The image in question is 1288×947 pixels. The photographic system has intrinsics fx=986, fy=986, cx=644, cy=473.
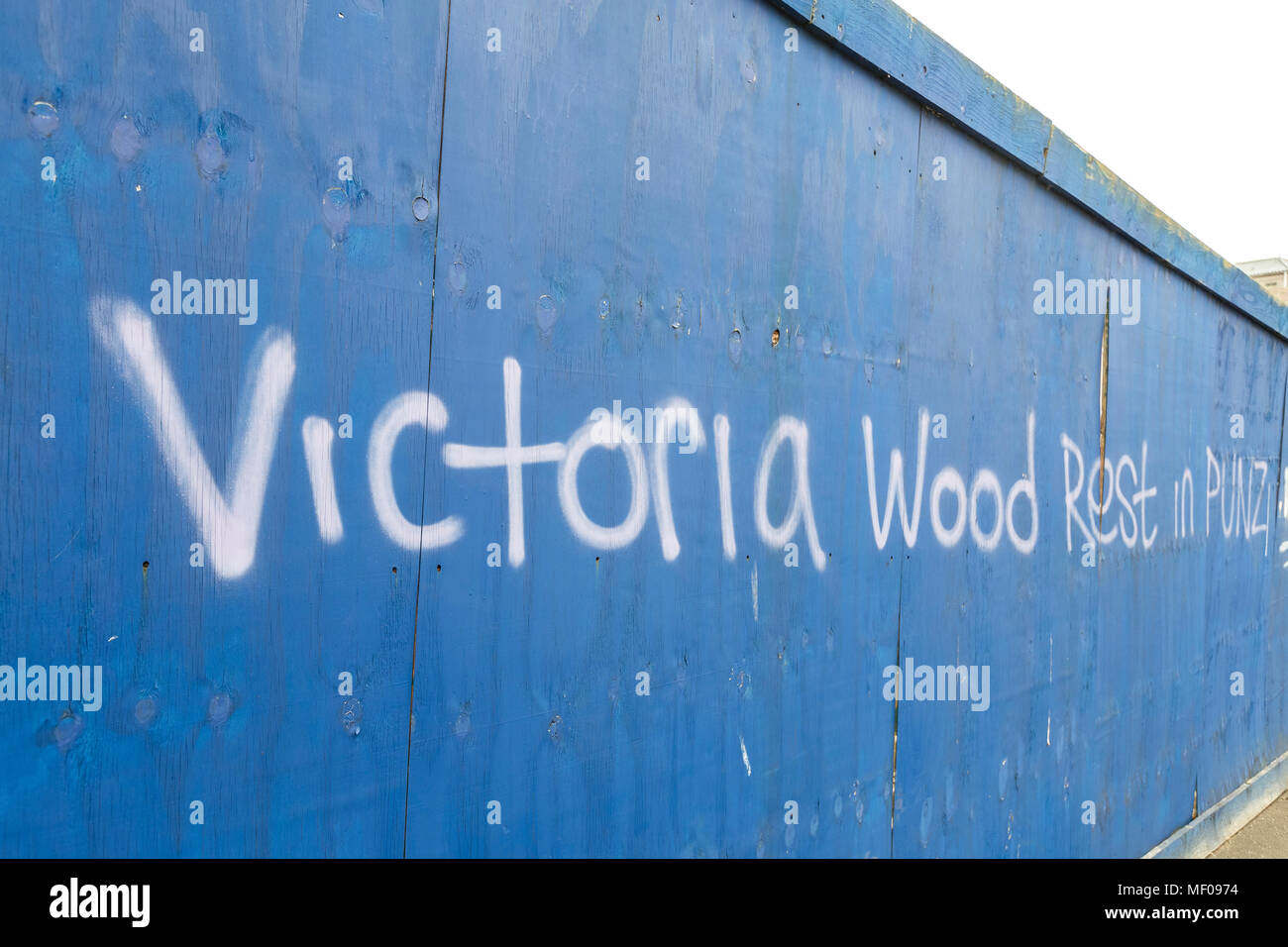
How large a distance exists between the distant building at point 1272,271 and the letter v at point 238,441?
2101 centimetres

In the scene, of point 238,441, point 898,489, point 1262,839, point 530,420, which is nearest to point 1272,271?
point 1262,839

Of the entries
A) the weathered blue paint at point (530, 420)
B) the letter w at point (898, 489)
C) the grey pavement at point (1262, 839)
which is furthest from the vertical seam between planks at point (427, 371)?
the grey pavement at point (1262, 839)

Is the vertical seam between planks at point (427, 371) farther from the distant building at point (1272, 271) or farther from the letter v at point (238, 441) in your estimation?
the distant building at point (1272, 271)

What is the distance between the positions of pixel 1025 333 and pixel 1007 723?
57.6 inches

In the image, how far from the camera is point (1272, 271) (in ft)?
62.6

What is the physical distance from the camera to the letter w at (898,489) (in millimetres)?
2975

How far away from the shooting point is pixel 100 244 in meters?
1.45

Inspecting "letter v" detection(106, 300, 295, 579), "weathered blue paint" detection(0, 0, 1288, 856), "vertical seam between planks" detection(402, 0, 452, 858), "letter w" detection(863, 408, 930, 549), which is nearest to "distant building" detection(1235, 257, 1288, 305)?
"weathered blue paint" detection(0, 0, 1288, 856)

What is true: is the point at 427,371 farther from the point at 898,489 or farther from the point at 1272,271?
the point at 1272,271

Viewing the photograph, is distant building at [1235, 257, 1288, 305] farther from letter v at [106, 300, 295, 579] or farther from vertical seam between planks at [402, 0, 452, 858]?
letter v at [106, 300, 295, 579]

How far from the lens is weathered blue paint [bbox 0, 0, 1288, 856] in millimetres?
1459

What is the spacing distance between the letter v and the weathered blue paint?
12 mm
